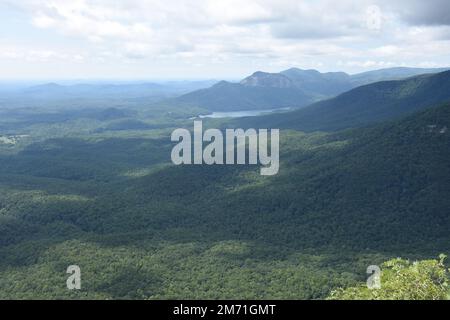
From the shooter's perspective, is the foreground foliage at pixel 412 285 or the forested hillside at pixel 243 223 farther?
the forested hillside at pixel 243 223

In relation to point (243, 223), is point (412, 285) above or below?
above

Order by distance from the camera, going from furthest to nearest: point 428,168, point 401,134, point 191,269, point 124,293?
point 401,134
point 428,168
point 191,269
point 124,293

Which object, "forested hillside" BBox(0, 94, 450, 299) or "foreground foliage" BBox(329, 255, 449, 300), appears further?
"forested hillside" BBox(0, 94, 450, 299)

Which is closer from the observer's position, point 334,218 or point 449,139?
point 334,218

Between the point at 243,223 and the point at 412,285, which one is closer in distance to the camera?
the point at 412,285

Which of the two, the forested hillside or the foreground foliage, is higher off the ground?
the foreground foliage

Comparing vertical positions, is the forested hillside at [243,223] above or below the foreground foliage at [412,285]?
below
